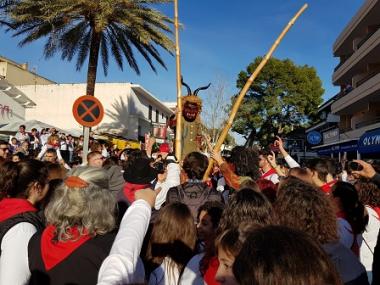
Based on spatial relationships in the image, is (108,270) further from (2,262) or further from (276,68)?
(276,68)

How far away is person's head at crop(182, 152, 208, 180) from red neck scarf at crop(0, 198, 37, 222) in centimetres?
159

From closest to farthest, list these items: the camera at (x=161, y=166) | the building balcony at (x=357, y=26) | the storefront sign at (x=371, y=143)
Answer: the camera at (x=161, y=166) < the storefront sign at (x=371, y=143) < the building balcony at (x=357, y=26)

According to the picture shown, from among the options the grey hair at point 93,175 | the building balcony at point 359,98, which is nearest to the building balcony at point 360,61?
the building balcony at point 359,98

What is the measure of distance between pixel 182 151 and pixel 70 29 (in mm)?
10360

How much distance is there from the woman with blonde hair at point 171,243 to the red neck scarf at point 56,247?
638 millimetres

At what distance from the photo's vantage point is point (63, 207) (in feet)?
6.91

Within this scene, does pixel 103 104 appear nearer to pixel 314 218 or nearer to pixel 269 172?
pixel 269 172

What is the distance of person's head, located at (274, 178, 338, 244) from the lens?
2309mm

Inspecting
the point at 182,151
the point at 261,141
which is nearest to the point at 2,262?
the point at 182,151

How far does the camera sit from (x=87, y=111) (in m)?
6.43

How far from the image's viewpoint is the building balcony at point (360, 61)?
2407 centimetres

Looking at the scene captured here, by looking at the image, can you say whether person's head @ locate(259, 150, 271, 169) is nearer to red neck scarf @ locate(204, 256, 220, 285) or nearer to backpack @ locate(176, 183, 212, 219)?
backpack @ locate(176, 183, 212, 219)

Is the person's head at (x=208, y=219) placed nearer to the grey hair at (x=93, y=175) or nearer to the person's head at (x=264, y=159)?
the grey hair at (x=93, y=175)

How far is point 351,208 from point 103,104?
1069 inches
